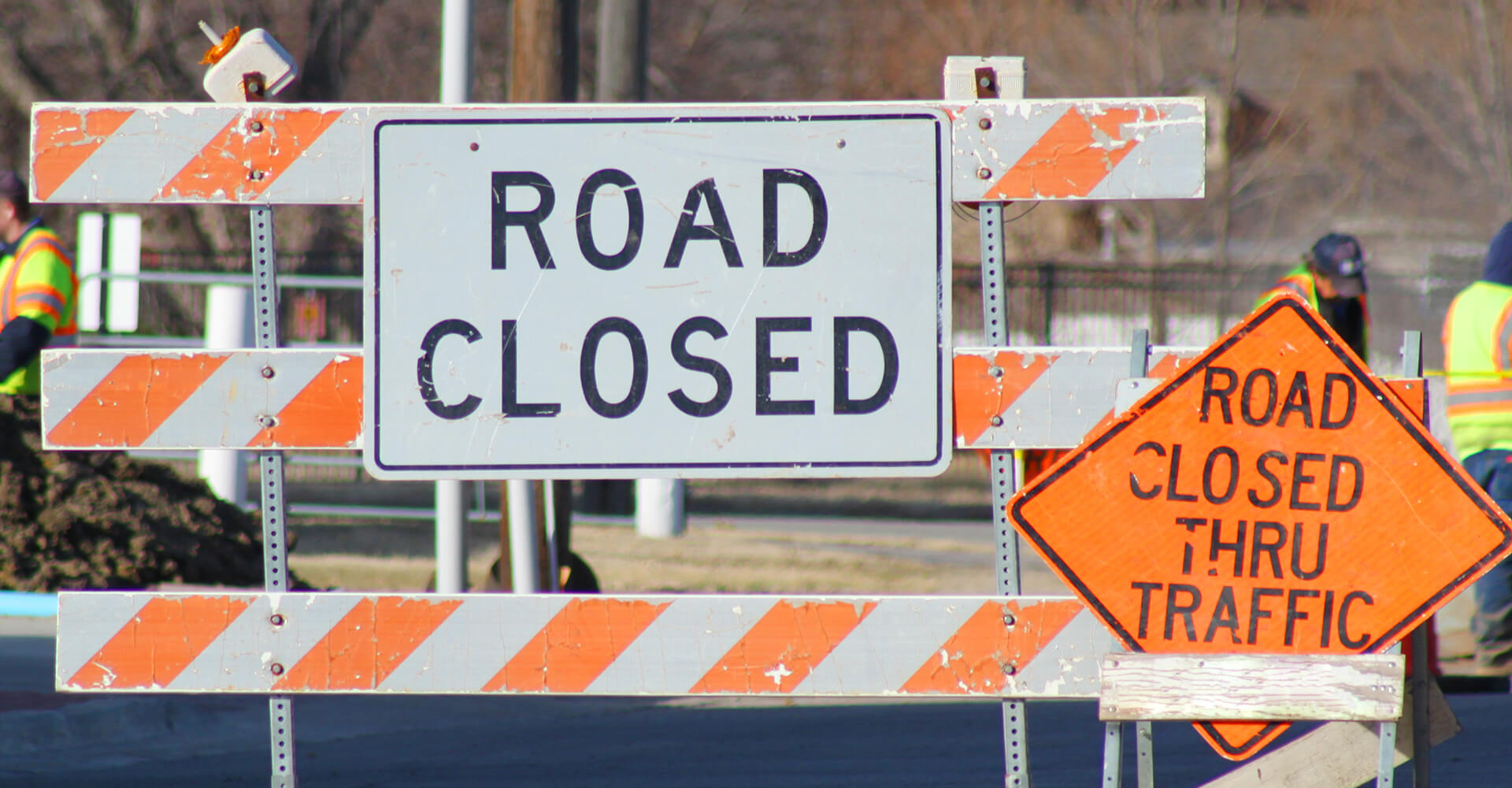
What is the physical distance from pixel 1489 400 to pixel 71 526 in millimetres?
6388

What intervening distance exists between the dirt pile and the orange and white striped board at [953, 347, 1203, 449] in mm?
5779

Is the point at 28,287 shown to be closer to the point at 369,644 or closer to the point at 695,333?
the point at 369,644

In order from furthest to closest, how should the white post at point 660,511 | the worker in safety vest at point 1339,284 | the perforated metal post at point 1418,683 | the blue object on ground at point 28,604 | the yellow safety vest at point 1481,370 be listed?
1. the white post at point 660,511
2. the worker in safety vest at point 1339,284
3. the blue object on ground at point 28,604
4. the yellow safety vest at point 1481,370
5. the perforated metal post at point 1418,683

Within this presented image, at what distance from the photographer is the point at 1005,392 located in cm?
382

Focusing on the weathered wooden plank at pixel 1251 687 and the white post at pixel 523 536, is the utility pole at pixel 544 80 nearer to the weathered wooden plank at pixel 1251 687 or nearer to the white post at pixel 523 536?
the white post at pixel 523 536

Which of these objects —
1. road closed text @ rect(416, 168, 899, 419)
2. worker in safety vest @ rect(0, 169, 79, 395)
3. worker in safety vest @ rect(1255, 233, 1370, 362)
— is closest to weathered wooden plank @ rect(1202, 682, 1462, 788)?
road closed text @ rect(416, 168, 899, 419)

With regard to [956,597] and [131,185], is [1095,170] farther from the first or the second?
[131,185]

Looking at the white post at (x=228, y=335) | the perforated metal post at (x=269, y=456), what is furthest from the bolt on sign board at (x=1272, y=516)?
the white post at (x=228, y=335)

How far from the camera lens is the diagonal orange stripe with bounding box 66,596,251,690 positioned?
12.8 ft

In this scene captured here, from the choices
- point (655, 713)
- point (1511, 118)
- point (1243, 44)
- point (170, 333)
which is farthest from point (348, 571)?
point (1511, 118)

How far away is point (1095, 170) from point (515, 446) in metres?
1.33

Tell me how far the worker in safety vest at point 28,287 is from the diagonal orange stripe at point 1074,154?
→ 5.50 metres

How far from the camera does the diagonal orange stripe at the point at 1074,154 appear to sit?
12.5 feet

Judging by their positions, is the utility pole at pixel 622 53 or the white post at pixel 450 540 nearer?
the white post at pixel 450 540
